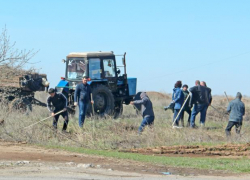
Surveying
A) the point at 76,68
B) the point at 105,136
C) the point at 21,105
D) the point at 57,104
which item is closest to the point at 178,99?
the point at 105,136

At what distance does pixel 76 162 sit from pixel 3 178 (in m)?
2.78

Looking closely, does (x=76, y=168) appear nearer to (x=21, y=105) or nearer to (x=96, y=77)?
(x=21, y=105)

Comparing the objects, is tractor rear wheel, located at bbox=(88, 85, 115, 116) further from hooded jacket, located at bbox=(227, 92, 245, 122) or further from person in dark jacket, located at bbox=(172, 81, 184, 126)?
hooded jacket, located at bbox=(227, 92, 245, 122)

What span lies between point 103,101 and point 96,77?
1.04m

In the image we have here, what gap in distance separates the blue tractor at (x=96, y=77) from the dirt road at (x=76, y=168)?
31.5 feet

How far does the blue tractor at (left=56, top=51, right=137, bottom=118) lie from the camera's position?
23.5 m

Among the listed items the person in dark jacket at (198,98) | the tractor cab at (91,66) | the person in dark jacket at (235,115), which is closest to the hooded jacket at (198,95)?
the person in dark jacket at (198,98)

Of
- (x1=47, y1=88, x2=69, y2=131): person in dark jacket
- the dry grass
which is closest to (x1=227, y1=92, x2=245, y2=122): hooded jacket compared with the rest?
the dry grass

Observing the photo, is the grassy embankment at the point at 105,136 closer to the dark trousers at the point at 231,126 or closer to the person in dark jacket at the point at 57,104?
the dark trousers at the point at 231,126

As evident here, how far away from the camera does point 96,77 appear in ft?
78.1

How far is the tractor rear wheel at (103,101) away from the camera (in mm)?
23391

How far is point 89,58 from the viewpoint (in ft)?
77.3

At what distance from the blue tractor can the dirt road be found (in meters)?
9.60

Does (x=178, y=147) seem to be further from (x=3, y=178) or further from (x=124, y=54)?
(x=124, y=54)
